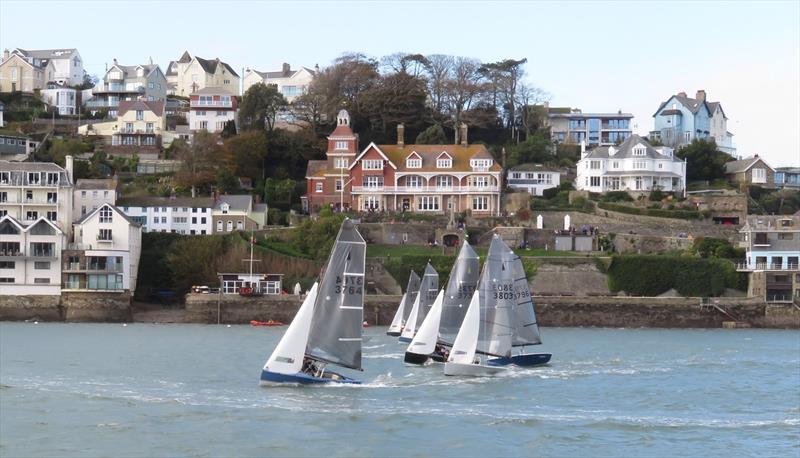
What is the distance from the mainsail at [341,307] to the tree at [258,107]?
6202cm

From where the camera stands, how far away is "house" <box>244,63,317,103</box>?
411 feet

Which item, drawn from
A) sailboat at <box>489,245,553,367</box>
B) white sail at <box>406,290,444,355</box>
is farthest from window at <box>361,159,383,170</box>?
white sail at <box>406,290,444,355</box>

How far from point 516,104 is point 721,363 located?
61.0m

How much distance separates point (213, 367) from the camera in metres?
48.5

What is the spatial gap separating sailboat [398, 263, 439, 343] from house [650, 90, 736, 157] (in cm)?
5550

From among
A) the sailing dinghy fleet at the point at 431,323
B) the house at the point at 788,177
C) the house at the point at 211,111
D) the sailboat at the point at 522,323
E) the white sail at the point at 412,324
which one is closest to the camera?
the sailing dinghy fleet at the point at 431,323

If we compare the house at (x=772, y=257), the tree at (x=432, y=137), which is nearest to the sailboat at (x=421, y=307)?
the house at (x=772, y=257)

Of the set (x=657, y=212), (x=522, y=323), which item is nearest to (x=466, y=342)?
(x=522, y=323)

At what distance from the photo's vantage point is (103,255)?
254ft

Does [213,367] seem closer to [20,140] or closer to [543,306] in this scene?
[543,306]

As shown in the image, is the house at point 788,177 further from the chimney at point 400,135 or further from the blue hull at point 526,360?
the blue hull at point 526,360

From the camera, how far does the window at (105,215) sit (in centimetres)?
7850

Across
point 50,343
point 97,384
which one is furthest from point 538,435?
point 50,343

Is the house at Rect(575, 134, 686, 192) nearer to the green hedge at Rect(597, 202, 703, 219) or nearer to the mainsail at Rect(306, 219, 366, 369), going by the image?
the green hedge at Rect(597, 202, 703, 219)
